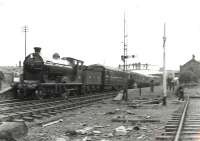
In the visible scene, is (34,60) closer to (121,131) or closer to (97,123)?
(97,123)

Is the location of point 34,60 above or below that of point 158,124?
above

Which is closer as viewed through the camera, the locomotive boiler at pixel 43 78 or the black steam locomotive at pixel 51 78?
the locomotive boiler at pixel 43 78

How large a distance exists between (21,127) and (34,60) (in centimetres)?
1474

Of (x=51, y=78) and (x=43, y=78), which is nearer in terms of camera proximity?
(x=43, y=78)

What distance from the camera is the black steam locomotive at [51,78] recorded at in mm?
22578

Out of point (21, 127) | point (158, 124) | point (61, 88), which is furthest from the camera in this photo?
point (61, 88)

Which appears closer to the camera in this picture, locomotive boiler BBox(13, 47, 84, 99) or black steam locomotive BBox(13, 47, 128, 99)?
locomotive boiler BBox(13, 47, 84, 99)

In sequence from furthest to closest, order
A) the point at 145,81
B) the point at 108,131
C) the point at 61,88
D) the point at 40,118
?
the point at 145,81
the point at 61,88
the point at 40,118
the point at 108,131

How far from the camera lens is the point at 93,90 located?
3275 centimetres

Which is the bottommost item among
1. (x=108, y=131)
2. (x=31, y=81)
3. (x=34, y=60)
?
(x=108, y=131)

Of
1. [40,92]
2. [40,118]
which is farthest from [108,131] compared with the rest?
[40,92]

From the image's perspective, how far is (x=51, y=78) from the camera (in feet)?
80.0

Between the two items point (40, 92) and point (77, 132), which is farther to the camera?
point (40, 92)

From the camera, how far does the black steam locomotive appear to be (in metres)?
22.6
